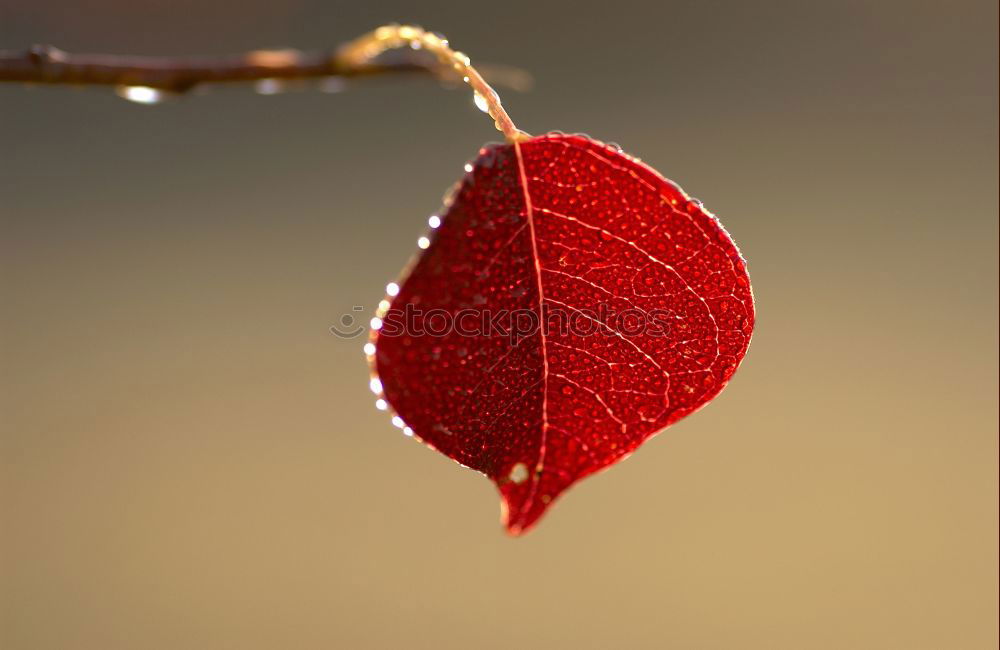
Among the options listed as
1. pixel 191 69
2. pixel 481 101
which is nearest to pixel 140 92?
pixel 191 69

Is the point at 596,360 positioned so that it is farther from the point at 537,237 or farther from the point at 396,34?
the point at 396,34

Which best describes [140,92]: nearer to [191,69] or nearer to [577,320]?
[191,69]

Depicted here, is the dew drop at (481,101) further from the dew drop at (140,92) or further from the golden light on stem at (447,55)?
the dew drop at (140,92)

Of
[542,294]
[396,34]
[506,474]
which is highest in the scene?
[396,34]

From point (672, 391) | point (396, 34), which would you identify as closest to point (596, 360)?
point (672, 391)

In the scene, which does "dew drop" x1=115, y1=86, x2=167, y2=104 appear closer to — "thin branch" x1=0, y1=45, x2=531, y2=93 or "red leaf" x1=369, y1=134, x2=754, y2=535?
"thin branch" x1=0, y1=45, x2=531, y2=93
